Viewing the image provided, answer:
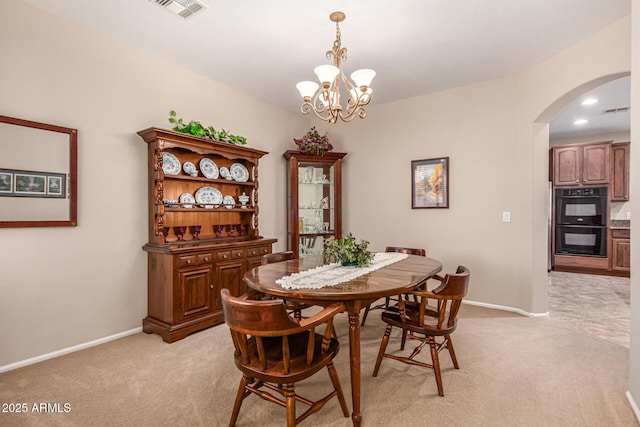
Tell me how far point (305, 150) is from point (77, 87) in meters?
2.59

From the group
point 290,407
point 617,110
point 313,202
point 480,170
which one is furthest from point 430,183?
point 290,407

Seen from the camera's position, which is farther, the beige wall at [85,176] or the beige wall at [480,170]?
the beige wall at [480,170]

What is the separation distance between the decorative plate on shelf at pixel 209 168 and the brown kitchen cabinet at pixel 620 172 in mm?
6835

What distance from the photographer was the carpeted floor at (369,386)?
190 centimetres

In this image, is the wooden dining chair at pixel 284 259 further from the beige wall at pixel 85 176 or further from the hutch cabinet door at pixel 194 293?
the beige wall at pixel 85 176

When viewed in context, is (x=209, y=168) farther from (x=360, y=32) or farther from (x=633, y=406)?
(x=633, y=406)

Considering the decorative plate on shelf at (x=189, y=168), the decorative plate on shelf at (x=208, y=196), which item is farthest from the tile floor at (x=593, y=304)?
the decorative plate on shelf at (x=189, y=168)

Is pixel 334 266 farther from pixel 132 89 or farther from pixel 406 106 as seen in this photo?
pixel 406 106

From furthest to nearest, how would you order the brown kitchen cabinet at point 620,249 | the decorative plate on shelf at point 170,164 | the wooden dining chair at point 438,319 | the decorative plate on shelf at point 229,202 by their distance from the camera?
1. the brown kitchen cabinet at point 620,249
2. the decorative plate on shelf at point 229,202
3. the decorative plate on shelf at point 170,164
4. the wooden dining chair at point 438,319

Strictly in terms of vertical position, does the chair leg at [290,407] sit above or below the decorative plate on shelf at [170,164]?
below

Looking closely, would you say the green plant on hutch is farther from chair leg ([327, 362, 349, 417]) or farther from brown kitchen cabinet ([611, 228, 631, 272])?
brown kitchen cabinet ([611, 228, 631, 272])

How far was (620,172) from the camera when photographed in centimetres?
598

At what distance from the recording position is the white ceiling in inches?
100.0

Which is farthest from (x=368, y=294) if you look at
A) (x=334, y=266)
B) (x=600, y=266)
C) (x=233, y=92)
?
(x=600, y=266)
